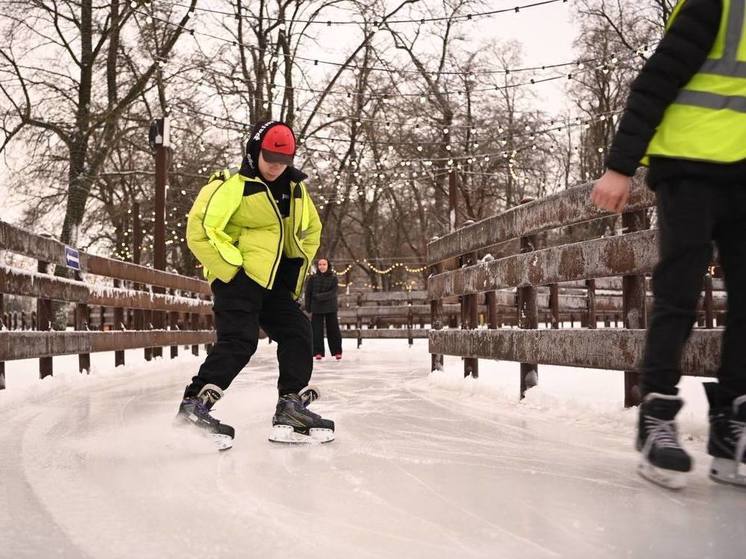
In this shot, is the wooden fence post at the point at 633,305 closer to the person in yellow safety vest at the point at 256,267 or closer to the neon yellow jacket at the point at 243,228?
the person in yellow safety vest at the point at 256,267

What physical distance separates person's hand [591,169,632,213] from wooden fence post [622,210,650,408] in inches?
59.9

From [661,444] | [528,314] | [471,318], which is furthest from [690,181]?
[471,318]

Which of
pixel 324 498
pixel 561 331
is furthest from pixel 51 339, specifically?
pixel 324 498

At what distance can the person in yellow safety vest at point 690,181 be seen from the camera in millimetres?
2412

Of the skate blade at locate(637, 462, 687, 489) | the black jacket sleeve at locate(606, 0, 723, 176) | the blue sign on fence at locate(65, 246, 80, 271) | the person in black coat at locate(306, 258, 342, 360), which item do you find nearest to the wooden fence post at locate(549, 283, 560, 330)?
the black jacket sleeve at locate(606, 0, 723, 176)

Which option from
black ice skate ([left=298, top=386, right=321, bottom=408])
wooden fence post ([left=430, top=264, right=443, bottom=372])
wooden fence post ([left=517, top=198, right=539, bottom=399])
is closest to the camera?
black ice skate ([left=298, top=386, right=321, bottom=408])

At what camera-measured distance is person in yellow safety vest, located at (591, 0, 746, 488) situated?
2412 millimetres

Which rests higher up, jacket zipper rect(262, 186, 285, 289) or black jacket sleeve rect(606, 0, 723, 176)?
black jacket sleeve rect(606, 0, 723, 176)

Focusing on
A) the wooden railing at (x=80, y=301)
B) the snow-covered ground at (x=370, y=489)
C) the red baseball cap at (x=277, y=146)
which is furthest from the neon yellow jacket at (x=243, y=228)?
the wooden railing at (x=80, y=301)

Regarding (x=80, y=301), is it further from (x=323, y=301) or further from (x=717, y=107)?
(x=717, y=107)

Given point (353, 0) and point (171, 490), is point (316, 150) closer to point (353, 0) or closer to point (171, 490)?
point (353, 0)

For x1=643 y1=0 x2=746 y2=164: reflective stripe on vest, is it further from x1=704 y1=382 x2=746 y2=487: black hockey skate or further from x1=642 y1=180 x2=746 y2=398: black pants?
x1=704 y1=382 x2=746 y2=487: black hockey skate

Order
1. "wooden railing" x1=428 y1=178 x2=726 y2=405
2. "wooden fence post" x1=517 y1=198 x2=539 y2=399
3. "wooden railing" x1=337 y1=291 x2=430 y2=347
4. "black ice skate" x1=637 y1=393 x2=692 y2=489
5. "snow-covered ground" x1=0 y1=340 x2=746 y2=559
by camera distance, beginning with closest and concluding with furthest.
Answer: "snow-covered ground" x1=0 y1=340 x2=746 y2=559, "black ice skate" x1=637 y1=393 x2=692 y2=489, "wooden railing" x1=428 y1=178 x2=726 y2=405, "wooden fence post" x1=517 y1=198 x2=539 y2=399, "wooden railing" x1=337 y1=291 x2=430 y2=347

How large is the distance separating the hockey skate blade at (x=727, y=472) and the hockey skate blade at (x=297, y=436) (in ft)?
5.18
